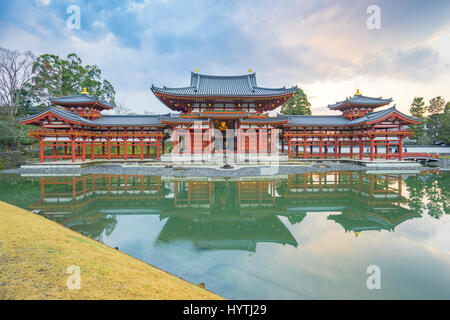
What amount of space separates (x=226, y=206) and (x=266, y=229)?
273 cm

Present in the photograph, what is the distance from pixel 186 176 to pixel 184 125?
8.20 metres

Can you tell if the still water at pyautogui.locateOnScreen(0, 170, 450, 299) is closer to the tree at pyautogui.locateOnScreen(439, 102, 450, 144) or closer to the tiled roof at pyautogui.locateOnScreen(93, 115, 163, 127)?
the tiled roof at pyautogui.locateOnScreen(93, 115, 163, 127)

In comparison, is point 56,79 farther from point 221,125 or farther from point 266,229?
point 266,229

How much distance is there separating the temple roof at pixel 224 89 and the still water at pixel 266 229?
1306cm

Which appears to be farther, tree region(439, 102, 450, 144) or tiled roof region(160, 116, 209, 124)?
tree region(439, 102, 450, 144)

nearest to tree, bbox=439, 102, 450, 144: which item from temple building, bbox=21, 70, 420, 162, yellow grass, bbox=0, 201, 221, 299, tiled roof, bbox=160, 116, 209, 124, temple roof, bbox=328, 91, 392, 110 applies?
temple roof, bbox=328, 91, 392, 110

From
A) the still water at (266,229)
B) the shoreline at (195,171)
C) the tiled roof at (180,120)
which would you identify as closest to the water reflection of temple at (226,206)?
the still water at (266,229)

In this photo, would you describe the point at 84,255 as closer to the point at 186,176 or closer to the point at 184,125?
the point at 186,176

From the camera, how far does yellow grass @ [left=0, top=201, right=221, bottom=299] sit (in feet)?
9.20

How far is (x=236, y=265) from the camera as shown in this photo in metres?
4.49

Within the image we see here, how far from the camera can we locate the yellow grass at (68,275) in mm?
2805

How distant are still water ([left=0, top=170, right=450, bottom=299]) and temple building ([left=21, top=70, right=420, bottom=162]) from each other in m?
10.3

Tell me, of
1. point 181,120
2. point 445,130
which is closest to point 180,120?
point 181,120
